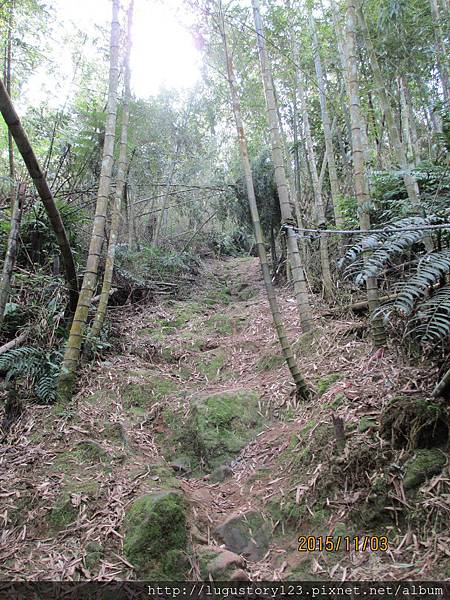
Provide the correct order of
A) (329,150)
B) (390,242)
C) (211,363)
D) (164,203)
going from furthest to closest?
(164,203) → (329,150) → (211,363) → (390,242)

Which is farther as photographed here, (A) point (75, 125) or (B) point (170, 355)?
(A) point (75, 125)

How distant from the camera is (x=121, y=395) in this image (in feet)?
12.4

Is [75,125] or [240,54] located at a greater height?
[240,54]

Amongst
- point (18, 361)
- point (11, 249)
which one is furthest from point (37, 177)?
point (18, 361)

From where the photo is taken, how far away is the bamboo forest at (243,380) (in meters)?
1.95

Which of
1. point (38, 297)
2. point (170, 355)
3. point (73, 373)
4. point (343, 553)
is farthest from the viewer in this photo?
point (170, 355)

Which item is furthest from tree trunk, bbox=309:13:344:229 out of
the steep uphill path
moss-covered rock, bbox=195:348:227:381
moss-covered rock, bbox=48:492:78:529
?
moss-covered rock, bbox=48:492:78:529

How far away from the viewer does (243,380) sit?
4.09m

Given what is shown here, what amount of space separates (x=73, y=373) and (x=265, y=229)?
5316 mm

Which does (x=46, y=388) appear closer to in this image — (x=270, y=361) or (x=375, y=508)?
(x=270, y=361)

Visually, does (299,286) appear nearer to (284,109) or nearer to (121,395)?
(121,395)

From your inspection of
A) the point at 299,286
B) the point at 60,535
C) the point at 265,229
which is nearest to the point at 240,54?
the point at 265,229
